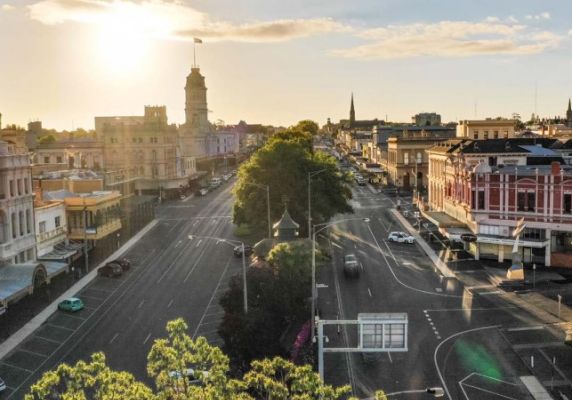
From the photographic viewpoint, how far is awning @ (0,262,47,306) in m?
47.6

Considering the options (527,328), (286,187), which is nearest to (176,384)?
(527,328)

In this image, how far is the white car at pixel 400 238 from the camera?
2904 inches

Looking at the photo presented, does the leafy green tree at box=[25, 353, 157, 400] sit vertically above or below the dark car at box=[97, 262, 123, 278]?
above

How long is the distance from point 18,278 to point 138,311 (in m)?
9.89

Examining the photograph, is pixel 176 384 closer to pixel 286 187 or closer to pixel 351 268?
pixel 351 268

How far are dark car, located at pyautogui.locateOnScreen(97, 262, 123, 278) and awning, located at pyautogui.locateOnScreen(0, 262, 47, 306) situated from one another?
638cm

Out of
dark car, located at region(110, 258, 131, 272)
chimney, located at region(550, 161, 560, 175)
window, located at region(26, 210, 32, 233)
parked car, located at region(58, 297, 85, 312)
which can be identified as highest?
chimney, located at region(550, 161, 560, 175)

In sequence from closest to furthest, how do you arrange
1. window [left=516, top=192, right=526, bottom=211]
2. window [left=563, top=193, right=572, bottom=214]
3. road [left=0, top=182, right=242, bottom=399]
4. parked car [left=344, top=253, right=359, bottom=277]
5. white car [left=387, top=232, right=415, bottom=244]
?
road [left=0, top=182, right=242, bottom=399] → parked car [left=344, top=253, right=359, bottom=277] → window [left=563, top=193, right=572, bottom=214] → window [left=516, top=192, right=526, bottom=211] → white car [left=387, top=232, right=415, bottom=244]

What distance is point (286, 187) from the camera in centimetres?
7425

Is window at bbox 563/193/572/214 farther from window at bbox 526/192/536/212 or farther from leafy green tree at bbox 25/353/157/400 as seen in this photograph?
leafy green tree at bbox 25/353/157/400

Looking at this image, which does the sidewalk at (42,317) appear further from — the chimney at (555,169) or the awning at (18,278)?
the chimney at (555,169)

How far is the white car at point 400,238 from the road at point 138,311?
18.7 meters

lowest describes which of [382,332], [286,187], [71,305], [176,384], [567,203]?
[71,305]

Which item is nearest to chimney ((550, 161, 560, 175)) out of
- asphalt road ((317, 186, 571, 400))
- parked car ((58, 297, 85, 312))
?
asphalt road ((317, 186, 571, 400))
